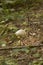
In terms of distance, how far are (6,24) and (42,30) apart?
0.58 meters

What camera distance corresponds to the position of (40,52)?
2.67 metres

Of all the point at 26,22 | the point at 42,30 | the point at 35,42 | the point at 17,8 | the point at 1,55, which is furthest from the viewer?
the point at 17,8

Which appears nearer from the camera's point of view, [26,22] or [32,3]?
[26,22]

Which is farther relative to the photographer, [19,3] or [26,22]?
[19,3]

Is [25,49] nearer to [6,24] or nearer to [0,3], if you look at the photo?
[6,24]

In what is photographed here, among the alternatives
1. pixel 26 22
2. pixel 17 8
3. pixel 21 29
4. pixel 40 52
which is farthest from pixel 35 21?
pixel 40 52

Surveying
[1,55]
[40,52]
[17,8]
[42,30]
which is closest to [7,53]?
[1,55]

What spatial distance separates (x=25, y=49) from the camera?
2699mm

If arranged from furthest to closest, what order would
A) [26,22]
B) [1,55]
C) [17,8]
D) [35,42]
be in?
[17,8] → [26,22] → [35,42] → [1,55]

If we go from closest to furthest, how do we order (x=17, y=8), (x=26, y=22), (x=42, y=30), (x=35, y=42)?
(x=35, y=42), (x=42, y=30), (x=26, y=22), (x=17, y=8)

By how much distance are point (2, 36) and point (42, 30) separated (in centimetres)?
59

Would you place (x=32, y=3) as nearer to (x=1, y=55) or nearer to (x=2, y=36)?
(x=2, y=36)

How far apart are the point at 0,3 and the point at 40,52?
158cm

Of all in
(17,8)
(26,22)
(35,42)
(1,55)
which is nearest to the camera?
(1,55)
